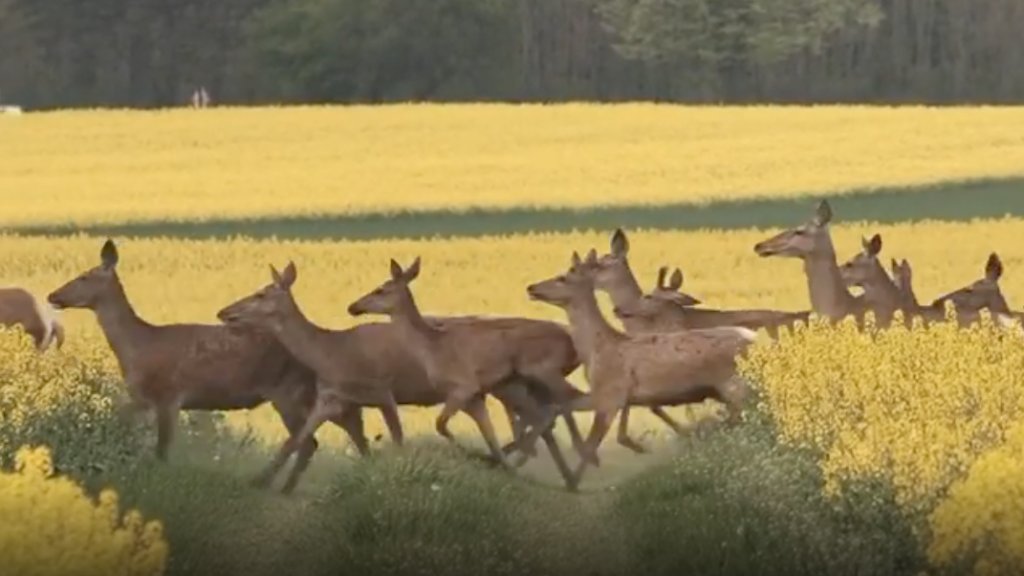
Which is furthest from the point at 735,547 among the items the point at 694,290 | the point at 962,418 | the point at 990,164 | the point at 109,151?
the point at 109,151

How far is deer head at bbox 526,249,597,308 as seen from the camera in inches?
314

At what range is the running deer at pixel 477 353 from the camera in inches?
309

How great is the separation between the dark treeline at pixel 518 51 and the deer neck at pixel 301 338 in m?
18.0

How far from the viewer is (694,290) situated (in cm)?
1280

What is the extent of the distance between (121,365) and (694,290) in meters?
5.35

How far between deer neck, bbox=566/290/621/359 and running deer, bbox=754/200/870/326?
1.09 m

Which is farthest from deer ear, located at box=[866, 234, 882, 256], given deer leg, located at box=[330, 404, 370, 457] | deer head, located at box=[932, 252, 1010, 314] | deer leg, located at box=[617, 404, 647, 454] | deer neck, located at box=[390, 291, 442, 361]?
deer leg, located at box=[330, 404, 370, 457]

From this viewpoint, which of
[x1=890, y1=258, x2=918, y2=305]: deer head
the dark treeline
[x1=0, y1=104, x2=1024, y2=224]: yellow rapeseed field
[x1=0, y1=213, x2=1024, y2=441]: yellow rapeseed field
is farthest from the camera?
the dark treeline

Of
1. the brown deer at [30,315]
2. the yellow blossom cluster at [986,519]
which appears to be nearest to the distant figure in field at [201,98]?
the brown deer at [30,315]

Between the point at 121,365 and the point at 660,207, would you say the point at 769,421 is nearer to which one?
the point at 121,365

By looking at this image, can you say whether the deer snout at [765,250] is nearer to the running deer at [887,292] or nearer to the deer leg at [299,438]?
the running deer at [887,292]

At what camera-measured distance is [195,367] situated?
787 cm

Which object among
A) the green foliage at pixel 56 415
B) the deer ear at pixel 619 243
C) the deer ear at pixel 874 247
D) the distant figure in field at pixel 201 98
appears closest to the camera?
the green foliage at pixel 56 415

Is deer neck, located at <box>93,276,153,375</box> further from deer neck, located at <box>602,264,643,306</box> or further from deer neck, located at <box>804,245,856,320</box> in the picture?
deer neck, located at <box>804,245,856,320</box>
